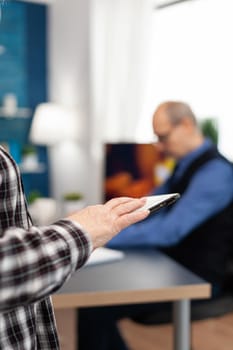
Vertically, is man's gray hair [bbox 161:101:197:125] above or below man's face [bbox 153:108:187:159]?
above

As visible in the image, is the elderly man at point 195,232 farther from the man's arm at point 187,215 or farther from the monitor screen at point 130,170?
the monitor screen at point 130,170

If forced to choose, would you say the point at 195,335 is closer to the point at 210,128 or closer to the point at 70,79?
the point at 210,128

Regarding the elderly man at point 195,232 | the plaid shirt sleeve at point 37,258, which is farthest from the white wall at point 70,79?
the plaid shirt sleeve at point 37,258

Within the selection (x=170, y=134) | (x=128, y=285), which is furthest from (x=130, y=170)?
(x=128, y=285)

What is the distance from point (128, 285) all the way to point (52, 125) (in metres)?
2.52

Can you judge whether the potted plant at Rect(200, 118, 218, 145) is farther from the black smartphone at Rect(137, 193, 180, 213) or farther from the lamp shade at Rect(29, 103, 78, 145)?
the black smartphone at Rect(137, 193, 180, 213)

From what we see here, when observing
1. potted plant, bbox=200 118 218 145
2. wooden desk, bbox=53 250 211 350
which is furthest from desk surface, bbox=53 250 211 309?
potted plant, bbox=200 118 218 145

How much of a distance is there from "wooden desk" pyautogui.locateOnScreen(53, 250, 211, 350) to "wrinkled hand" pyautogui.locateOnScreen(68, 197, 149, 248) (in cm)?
50

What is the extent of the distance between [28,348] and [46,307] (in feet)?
0.27

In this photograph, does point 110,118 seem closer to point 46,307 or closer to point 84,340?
point 84,340

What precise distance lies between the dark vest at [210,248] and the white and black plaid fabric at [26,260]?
928mm

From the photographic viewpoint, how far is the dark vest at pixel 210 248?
1.64 meters

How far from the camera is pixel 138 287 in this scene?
1238 millimetres

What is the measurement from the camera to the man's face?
1806 millimetres
